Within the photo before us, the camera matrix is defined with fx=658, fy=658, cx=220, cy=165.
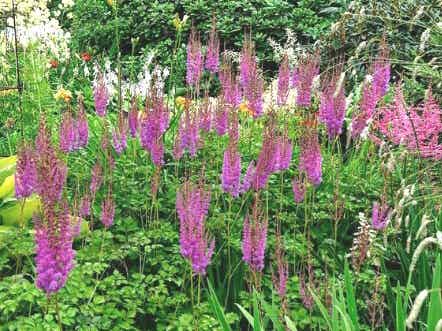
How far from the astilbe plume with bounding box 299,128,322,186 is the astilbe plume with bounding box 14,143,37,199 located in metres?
1.10

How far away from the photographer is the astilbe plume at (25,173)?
7.73 ft

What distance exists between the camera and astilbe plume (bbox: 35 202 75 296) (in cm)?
175

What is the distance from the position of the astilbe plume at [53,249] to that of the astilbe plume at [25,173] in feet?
1.89

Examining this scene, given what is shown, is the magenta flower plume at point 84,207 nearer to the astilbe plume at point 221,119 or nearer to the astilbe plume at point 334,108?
the astilbe plume at point 221,119

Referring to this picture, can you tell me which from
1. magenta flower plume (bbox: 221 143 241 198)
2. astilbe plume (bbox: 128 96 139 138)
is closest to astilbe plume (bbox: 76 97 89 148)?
astilbe plume (bbox: 128 96 139 138)

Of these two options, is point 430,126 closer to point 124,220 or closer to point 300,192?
point 300,192

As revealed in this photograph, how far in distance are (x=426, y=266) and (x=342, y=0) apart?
16.9ft

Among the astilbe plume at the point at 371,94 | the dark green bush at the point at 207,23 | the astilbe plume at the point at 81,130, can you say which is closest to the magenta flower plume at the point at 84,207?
the astilbe plume at the point at 81,130

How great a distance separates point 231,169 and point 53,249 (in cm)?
106

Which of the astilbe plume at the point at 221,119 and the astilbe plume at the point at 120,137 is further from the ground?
the astilbe plume at the point at 221,119

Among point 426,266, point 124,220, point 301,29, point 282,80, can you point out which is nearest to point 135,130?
point 124,220

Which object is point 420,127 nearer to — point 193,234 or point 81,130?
point 193,234

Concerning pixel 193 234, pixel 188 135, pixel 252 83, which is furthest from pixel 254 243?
pixel 252 83

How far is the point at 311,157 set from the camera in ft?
9.15
